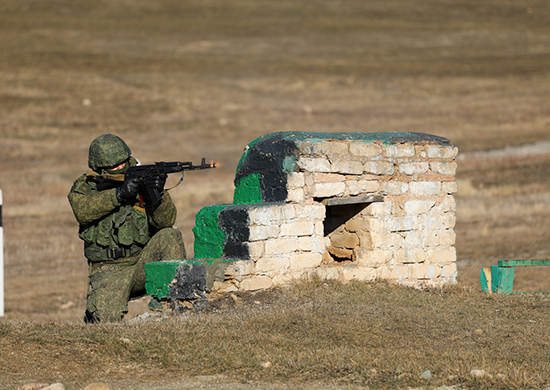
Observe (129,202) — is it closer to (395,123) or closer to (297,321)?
(297,321)

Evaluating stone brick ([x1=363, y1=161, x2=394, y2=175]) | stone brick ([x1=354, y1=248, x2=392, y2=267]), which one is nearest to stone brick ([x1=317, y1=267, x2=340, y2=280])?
stone brick ([x1=354, y1=248, x2=392, y2=267])

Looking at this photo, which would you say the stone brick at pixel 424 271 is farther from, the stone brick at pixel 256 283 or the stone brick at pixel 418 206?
the stone brick at pixel 256 283

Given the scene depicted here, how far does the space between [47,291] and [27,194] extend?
896cm

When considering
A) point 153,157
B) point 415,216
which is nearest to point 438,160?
point 415,216

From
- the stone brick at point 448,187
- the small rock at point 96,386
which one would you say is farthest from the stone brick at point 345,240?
the small rock at point 96,386

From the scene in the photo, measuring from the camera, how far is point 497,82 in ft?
124

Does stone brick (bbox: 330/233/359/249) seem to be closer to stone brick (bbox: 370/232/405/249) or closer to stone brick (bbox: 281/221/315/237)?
stone brick (bbox: 370/232/405/249)

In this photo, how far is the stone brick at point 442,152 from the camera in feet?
28.3

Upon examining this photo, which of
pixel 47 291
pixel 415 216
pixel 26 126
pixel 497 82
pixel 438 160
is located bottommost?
pixel 47 291

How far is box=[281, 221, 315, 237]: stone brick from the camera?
7328 millimetres

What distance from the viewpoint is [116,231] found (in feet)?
23.0

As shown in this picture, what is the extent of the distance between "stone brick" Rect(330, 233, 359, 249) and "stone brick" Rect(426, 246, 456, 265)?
96cm

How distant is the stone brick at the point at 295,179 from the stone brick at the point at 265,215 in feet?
1.04

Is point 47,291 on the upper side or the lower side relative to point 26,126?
lower
